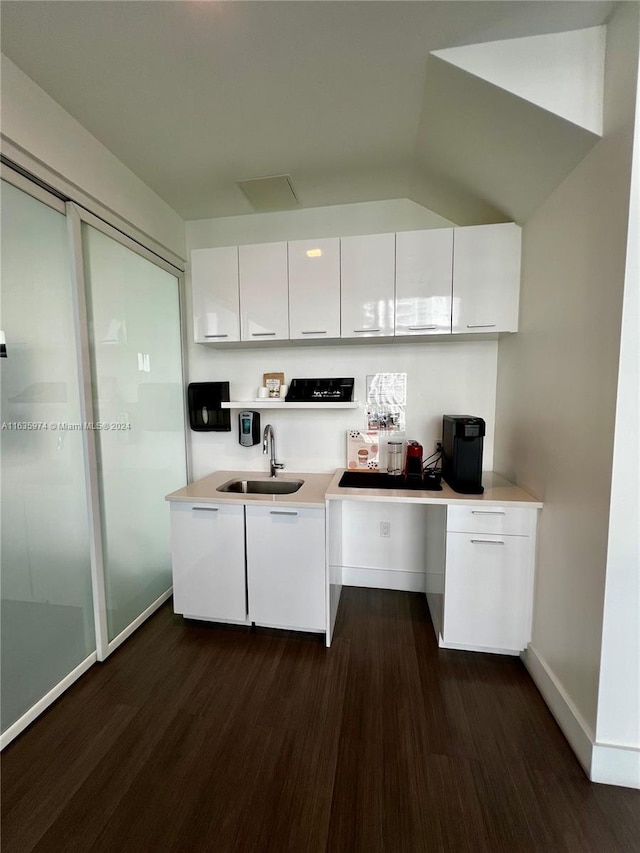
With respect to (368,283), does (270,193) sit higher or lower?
higher

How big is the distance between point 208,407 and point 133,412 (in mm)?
543

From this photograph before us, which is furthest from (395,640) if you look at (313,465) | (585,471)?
(585,471)

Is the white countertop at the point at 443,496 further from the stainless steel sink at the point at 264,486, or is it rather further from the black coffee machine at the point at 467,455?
the stainless steel sink at the point at 264,486

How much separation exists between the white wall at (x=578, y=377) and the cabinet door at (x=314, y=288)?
1084 millimetres

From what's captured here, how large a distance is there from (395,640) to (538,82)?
9.04ft

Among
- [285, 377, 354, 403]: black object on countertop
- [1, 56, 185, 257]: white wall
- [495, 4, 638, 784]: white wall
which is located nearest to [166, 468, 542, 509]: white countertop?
[495, 4, 638, 784]: white wall

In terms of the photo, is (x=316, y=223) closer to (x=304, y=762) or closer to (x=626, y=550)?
(x=626, y=550)

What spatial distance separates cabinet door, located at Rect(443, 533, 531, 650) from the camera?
1.78m

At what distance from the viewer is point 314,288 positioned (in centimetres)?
210

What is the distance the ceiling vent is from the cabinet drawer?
7.29 feet

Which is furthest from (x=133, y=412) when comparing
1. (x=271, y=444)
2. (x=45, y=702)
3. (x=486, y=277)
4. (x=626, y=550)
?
(x=626, y=550)

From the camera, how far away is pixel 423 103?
159 cm

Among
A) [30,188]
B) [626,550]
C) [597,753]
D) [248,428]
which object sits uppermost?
[30,188]

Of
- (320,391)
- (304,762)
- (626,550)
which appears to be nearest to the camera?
(626,550)
